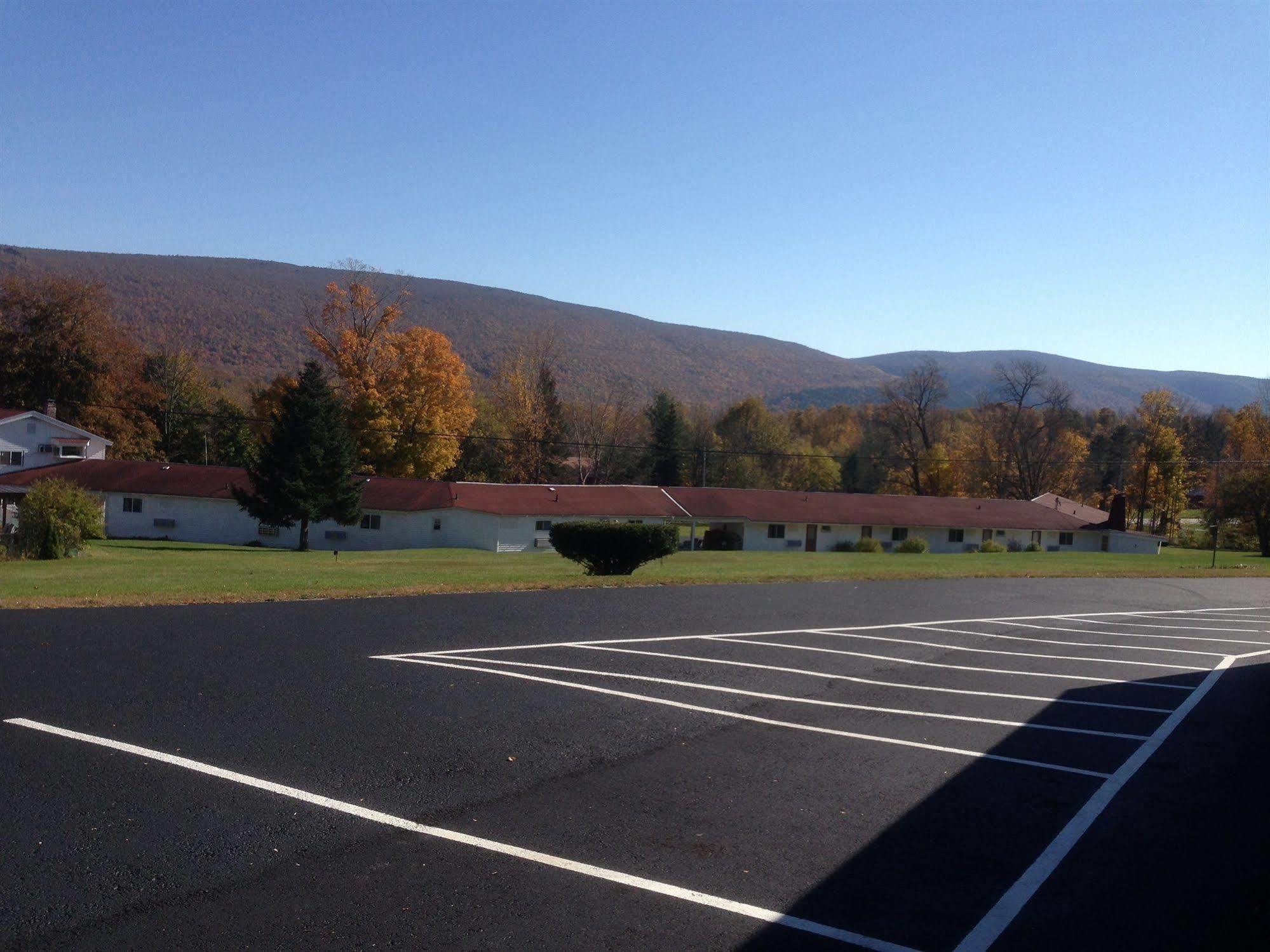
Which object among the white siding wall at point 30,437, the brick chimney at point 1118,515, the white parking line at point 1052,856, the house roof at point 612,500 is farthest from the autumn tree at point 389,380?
the white parking line at point 1052,856

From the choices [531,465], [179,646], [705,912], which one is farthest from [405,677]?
[531,465]

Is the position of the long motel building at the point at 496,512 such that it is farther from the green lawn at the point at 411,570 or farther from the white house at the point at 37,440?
the green lawn at the point at 411,570

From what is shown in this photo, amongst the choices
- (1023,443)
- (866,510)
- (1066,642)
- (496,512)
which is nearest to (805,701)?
(1066,642)

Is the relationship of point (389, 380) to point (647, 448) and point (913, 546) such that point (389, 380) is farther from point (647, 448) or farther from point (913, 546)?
point (913, 546)

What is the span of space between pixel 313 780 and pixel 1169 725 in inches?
306

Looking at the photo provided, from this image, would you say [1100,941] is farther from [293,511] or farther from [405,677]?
[293,511]

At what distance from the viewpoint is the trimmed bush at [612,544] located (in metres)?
24.2

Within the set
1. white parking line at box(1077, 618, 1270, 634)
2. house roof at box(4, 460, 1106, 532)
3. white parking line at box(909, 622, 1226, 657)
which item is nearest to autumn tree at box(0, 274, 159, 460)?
house roof at box(4, 460, 1106, 532)

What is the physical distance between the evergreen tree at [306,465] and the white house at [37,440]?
18.9m

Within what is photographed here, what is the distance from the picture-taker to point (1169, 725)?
376 inches

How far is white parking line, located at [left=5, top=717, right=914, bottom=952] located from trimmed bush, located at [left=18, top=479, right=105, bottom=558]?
2717 centimetres

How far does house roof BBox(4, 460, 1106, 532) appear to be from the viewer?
5378 centimetres

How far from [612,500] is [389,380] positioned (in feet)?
49.7

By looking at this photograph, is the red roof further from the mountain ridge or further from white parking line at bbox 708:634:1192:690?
the mountain ridge
